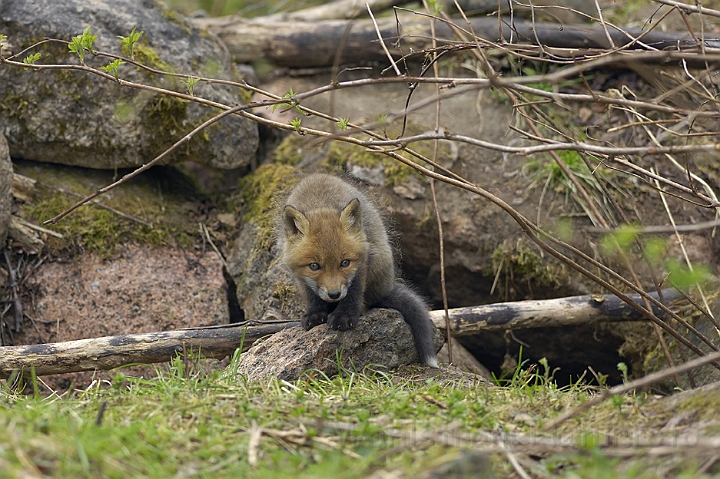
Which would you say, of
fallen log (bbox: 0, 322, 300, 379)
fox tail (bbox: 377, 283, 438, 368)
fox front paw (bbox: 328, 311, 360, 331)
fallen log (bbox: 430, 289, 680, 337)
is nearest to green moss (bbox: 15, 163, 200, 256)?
fallen log (bbox: 0, 322, 300, 379)

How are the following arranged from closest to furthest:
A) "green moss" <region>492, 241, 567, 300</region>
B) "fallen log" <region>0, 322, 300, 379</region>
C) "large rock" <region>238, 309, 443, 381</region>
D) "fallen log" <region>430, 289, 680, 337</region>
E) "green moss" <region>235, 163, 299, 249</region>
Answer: "large rock" <region>238, 309, 443, 381</region>, "fallen log" <region>0, 322, 300, 379</region>, "fallen log" <region>430, 289, 680, 337</region>, "green moss" <region>235, 163, 299, 249</region>, "green moss" <region>492, 241, 567, 300</region>

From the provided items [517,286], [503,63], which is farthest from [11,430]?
[503,63]

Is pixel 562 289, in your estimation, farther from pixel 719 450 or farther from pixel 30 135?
pixel 30 135

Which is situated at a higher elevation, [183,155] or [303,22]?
[303,22]

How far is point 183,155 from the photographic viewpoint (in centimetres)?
758

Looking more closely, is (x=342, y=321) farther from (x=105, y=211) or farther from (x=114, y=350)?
(x=105, y=211)

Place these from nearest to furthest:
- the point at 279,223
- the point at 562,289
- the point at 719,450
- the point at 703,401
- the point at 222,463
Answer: the point at 719,450
the point at 222,463
the point at 703,401
the point at 279,223
the point at 562,289

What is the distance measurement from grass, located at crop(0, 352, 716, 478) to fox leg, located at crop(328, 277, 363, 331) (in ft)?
2.85

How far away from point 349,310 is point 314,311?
34 centimetres

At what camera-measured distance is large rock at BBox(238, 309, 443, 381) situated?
4832mm

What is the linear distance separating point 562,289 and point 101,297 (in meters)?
4.76

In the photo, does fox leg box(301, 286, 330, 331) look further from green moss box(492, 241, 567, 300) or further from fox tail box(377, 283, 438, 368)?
green moss box(492, 241, 567, 300)

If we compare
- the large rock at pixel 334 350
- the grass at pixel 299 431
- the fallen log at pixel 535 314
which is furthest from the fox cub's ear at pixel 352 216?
the grass at pixel 299 431

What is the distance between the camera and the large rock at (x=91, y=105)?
725 cm
